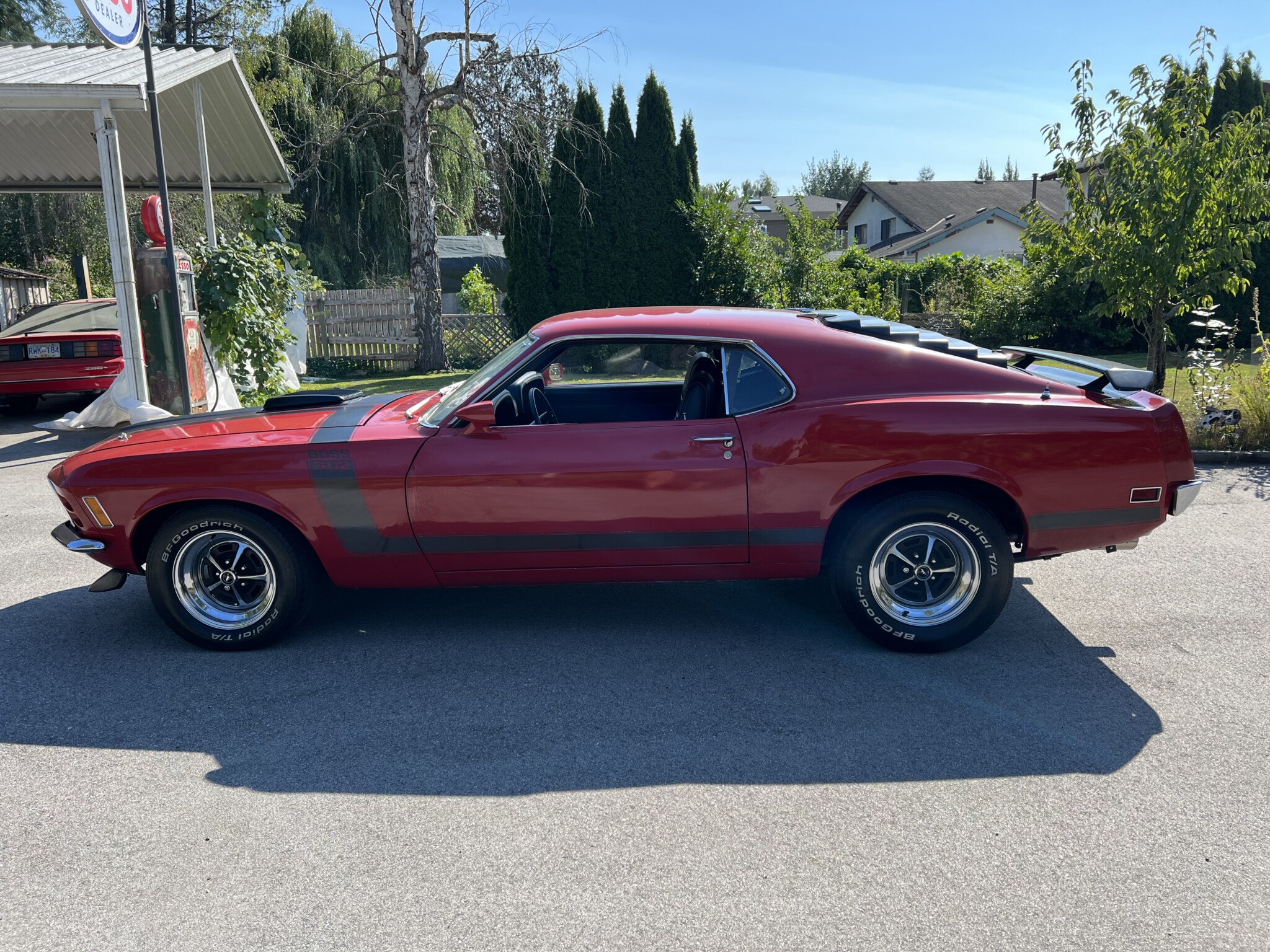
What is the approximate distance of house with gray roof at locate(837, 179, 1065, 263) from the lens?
138 feet

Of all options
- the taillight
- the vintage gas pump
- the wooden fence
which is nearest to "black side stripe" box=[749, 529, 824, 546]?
the vintage gas pump

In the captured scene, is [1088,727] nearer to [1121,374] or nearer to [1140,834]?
[1140,834]

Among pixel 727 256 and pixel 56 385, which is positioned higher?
pixel 727 256

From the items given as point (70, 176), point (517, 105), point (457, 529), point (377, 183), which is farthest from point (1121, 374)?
point (377, 183)

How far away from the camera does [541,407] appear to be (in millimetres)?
4934

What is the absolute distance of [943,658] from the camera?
14.3 feet

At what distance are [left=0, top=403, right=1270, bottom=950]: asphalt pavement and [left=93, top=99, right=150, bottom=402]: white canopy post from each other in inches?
233

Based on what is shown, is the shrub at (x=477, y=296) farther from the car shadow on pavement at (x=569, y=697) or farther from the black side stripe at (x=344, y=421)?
the car shadow on pavement at (x=569, y=697)

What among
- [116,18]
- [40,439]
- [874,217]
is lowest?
[40,439]

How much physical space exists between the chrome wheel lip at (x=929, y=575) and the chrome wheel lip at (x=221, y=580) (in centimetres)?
280

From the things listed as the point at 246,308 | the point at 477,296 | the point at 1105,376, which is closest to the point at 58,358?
the point at 246,308

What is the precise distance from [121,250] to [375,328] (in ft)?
25.2

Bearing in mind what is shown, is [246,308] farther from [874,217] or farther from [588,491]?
[874,217]

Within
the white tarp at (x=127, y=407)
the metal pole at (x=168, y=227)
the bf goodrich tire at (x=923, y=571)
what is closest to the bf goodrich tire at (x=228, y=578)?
the bf goodrich tire at (x=923, y=571)
